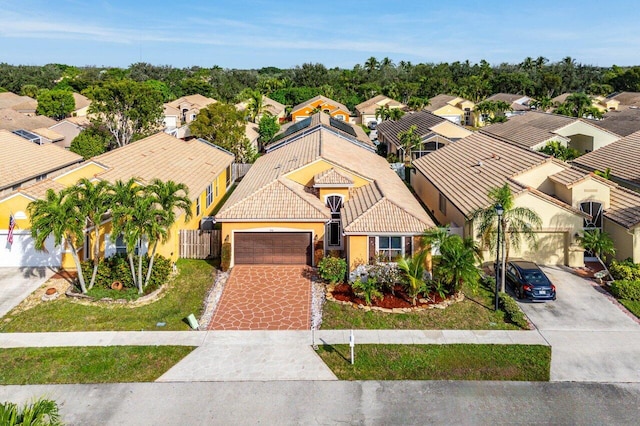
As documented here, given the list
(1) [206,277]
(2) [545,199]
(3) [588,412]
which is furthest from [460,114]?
(3) [588,412]

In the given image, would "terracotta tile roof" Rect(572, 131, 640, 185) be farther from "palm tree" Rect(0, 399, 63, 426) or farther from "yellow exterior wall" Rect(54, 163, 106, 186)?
"yellow exterior wall" Rect(54, 163, 106, 186)

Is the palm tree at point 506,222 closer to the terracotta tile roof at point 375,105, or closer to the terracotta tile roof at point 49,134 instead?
the terracotta tile roof at point 49,134

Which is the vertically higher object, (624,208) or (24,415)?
(624,208)

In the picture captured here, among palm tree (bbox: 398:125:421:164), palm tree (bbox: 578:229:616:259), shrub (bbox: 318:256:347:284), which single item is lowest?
shrub (bbox: 318:256:347:284)

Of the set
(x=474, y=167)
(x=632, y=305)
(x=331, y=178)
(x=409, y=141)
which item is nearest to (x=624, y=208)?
(x=632, y=305)

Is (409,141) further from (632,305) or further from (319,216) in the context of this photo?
(632,305)

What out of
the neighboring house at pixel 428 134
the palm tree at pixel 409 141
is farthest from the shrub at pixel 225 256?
the neighboring house at pixel 428 134

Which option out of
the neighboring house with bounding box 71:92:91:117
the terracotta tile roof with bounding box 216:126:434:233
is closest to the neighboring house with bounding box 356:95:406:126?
the neighboring house with bounding box 71:92:91:117
